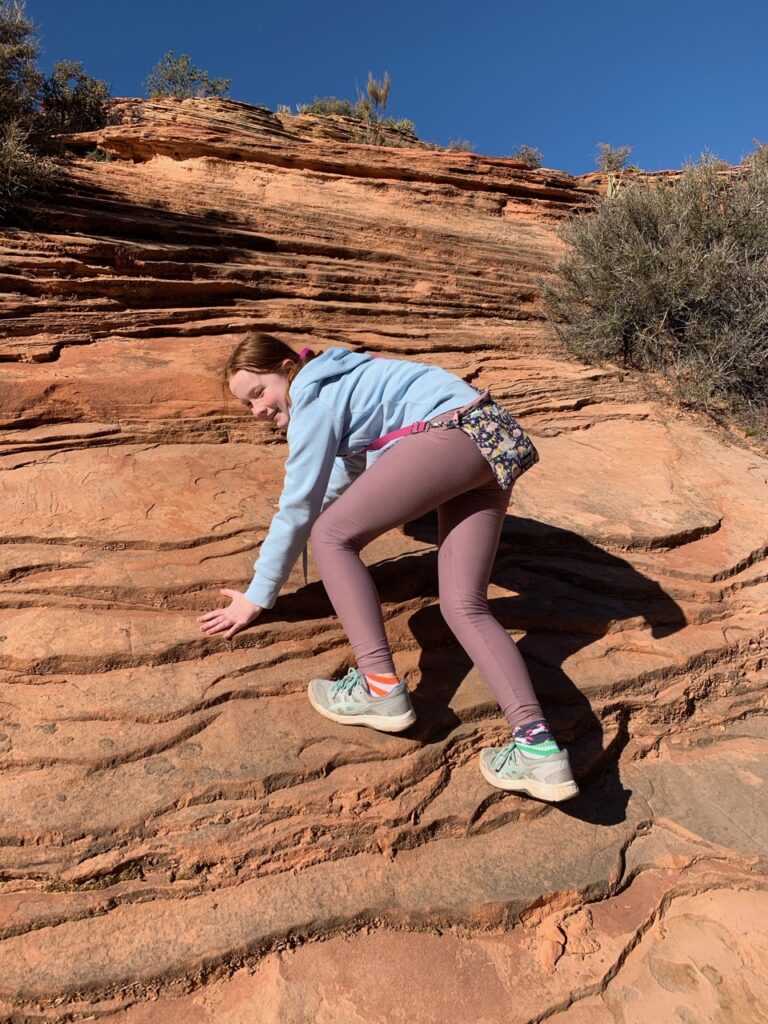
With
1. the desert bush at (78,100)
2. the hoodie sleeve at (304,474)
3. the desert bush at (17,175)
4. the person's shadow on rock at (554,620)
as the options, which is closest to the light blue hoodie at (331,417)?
the hoodie sleeve at (304,474)

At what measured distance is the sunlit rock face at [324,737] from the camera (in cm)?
193

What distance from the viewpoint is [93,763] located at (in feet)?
7.14

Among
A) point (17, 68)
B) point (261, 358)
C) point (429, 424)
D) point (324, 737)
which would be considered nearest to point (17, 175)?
point (17, 68)

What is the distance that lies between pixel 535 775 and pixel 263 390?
1428mm

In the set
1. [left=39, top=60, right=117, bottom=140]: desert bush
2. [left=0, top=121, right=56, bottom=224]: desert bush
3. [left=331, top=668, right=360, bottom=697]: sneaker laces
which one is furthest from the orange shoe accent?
[left=39, top=60, right=117, bottom=140]: desert bush

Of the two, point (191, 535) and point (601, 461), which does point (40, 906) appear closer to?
point (191, 535)

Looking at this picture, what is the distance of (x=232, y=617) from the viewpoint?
251 cm

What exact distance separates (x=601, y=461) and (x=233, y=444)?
210 cm

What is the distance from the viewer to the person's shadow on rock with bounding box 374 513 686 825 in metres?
2.58

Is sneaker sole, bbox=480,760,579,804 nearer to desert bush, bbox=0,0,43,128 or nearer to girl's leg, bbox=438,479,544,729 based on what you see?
girl's leg, bbox=438,479,544,729

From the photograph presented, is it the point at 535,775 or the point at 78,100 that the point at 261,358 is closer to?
the point at 535,775

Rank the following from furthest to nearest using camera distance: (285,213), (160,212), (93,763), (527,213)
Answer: (527,213)
(285,213)
(160,212)
(93,763)

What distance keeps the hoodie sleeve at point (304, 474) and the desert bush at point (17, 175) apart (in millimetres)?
4473

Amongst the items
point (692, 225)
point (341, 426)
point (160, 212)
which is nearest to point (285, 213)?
point (160, 212)
